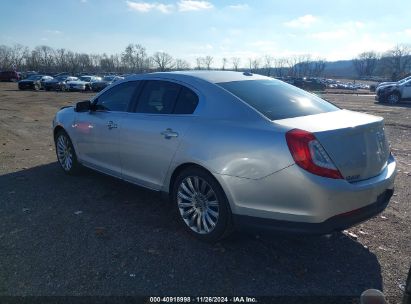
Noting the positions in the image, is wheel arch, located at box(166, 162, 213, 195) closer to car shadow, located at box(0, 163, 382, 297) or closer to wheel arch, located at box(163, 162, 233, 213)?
wheel arch, located at box(163, 162, 233, 213)

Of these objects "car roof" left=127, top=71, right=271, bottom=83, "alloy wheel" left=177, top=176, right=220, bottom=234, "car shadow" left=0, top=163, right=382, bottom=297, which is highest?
"car roof" left=127, top=71, right=271, bottom=83

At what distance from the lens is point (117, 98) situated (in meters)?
5.07

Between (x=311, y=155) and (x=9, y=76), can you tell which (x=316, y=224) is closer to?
(x=311, y=155)

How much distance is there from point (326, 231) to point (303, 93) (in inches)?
75.2

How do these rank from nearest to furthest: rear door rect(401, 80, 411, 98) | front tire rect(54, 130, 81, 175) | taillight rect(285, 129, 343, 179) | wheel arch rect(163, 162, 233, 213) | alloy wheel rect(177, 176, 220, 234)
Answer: taillight rect(285, 129, 343, 179)
wheel arch rect(163, 162, 233, 213)
alloy wheel rect(177, 176, 220, 234)
front tire rect(54, 130, 81, 175)
rear door rect(401, 80, 411, 98)

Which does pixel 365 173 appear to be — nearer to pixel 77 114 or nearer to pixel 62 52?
pixel 77 114

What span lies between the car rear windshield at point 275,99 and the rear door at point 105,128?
5.01ft

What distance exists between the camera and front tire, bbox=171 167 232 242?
11.8ft

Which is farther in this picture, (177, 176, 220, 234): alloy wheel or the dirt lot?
(177, 176, 220, 234): alloy wheel

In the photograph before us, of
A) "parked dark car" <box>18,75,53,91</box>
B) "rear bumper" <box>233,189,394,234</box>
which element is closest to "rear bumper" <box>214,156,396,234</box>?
"rear bumper" <box>233,189,394,234</box>

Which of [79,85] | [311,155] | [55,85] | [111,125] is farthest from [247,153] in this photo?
[55,85]

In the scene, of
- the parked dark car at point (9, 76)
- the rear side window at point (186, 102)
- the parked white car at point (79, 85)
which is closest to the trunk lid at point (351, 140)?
the rear side window at point (186, 102)

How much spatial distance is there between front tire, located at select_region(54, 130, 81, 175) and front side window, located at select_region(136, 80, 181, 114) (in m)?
1.93

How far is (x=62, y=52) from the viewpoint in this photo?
136 meters
